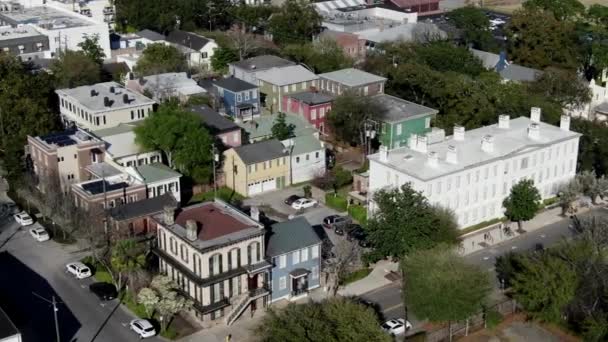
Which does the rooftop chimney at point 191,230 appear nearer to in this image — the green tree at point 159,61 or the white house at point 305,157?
the white house at point 305,157

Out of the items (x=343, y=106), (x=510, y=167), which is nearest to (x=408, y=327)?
(x=510, y=167)

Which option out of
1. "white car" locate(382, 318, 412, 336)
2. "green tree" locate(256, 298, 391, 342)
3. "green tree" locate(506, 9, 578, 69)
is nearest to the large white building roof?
"white car" locate(382, 318, 412, 336)

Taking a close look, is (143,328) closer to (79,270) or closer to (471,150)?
(79,270)

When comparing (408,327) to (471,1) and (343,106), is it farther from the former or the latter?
(471,1)

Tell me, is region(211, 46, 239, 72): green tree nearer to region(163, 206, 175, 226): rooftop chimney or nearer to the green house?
the green house

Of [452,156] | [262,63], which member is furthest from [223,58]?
[452,156]

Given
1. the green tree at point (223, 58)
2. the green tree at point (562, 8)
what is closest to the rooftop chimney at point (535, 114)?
the green tree at point (223, 58)
